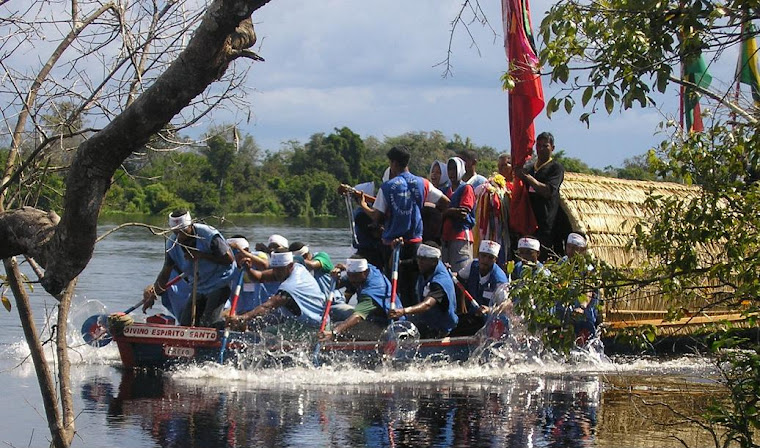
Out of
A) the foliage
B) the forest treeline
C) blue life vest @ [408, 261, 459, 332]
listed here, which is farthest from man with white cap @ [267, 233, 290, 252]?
the forest treeline

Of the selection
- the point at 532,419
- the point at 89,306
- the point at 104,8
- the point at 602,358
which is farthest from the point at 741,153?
the point at 89,306

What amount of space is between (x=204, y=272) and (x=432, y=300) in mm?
2465

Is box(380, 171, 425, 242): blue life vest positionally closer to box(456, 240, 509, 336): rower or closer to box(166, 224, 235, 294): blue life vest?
box(456, 240, 509, 336): rower

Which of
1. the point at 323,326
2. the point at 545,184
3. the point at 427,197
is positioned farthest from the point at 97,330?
the point at 545,184

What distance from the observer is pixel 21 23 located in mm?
6148

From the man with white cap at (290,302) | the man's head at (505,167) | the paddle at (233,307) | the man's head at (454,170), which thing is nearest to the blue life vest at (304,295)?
the man with white cap at (290,302)

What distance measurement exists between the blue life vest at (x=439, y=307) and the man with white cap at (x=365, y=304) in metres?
0.41

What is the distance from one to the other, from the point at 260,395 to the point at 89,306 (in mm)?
3241

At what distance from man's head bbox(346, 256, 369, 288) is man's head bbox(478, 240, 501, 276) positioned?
1.45m

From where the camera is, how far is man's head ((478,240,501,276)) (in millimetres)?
13330

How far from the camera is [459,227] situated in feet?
46.4

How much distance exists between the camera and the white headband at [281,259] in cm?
1271

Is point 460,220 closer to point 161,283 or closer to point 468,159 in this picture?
point 468,159

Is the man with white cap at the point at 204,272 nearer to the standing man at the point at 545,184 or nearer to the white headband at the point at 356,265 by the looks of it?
the white headband at the point at 356,265
